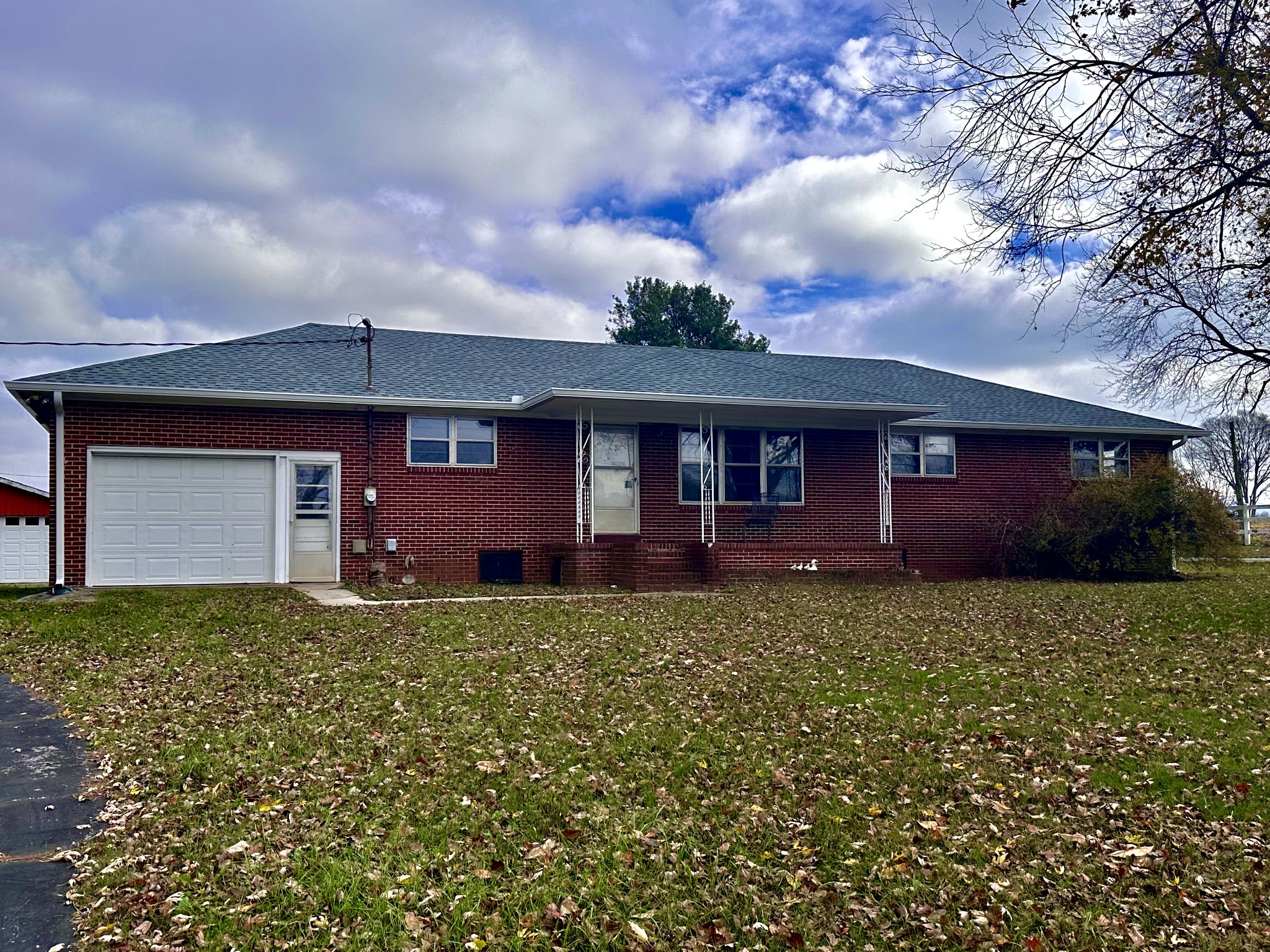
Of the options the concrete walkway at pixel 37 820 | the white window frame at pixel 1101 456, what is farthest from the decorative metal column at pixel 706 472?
the concrete walkway at pixel 37 820

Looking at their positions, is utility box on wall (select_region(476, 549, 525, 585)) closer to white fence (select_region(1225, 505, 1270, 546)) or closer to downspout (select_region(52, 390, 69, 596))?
downspout (select_region(52, 390, 69, 596))

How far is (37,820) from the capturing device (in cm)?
505

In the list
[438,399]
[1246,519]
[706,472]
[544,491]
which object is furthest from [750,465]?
[1246,519]

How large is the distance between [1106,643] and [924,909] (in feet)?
21.8

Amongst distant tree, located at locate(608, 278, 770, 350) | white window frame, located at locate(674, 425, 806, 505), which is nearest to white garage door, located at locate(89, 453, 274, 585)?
white window frame, located at locate(674, 425, 806, 505)

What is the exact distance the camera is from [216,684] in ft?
26.8

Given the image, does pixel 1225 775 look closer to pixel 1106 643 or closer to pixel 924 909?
pixel 924 909

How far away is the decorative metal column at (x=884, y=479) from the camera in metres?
17.9

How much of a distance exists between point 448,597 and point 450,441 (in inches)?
138

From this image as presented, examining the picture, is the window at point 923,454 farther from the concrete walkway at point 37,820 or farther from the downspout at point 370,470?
the concrete walkway at point 37,820

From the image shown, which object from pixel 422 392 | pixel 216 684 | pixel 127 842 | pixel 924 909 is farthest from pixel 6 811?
pixel 422 392

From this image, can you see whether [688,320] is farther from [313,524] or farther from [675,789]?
[675,789]

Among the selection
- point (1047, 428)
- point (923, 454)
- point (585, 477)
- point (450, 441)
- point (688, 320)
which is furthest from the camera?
point (688, 320)

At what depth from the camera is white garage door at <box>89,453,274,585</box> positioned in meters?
14.9
